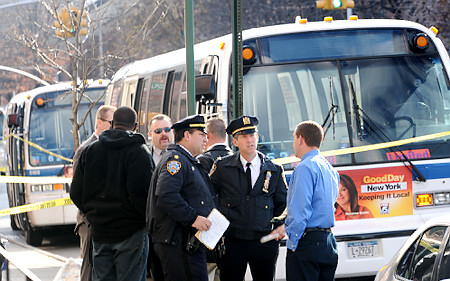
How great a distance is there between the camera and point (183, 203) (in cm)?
653

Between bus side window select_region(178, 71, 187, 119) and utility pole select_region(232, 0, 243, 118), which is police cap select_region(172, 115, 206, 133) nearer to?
utility pole select_region(232, 0, 243, 118)

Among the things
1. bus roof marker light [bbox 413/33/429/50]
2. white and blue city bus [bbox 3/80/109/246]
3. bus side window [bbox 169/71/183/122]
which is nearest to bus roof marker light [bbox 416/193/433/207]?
bus roof marker light [bbox 413/33/429/50]

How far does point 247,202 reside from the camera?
7.34 metres

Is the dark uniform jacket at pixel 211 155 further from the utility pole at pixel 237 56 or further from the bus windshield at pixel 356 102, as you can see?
the bus windshield at pixel 356 102

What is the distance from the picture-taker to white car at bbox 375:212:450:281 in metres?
5.62

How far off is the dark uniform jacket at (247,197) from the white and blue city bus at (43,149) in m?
9.39

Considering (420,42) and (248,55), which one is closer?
(248,55)

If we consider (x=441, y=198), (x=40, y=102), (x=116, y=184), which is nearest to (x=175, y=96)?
(x=441, y=198)

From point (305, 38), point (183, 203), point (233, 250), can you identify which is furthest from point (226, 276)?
point (305, 38)

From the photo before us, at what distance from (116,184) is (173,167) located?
26.5 inches

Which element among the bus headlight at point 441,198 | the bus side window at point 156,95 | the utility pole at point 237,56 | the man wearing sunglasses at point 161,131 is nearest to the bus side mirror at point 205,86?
the utility pole at point 237,56

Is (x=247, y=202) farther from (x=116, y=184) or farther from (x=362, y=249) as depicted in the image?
(x=362, y=249)

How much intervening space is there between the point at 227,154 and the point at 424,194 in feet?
8.75

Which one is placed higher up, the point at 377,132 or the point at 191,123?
the point at 191,123
